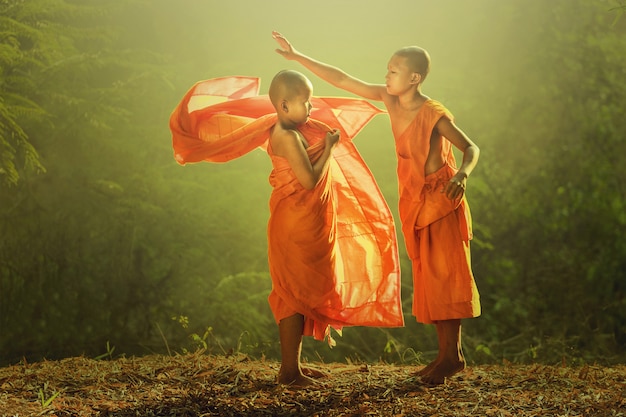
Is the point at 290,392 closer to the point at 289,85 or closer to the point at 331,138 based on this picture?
the point at 331,138

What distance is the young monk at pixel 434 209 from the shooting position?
3.69 meters

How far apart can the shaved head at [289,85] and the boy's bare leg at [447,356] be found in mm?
1416

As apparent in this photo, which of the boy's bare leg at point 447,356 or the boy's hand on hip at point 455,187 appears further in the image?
the boy's bare leg at point 447,356

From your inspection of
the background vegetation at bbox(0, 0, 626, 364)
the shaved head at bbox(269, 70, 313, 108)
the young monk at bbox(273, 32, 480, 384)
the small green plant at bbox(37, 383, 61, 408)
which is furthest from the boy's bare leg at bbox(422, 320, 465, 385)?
the background vegetation at bbox(0, 0, 626, 364)

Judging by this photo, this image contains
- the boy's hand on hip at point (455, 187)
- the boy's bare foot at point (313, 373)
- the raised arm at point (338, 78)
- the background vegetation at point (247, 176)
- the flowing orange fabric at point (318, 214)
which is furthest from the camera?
the background vegetation at point (247, 176)

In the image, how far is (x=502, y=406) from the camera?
3.31 m

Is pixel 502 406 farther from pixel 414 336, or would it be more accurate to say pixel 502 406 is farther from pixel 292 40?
pixel 292 40

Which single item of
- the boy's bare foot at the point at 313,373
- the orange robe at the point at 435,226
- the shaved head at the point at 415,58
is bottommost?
the boy's bare foot at the point at 313,373

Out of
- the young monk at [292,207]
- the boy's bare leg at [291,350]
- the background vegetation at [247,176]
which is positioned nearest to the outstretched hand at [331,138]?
the young monk at [292,207]

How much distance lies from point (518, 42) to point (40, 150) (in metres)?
Answer: 5.26

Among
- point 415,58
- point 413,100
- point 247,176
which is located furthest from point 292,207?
point 247,176

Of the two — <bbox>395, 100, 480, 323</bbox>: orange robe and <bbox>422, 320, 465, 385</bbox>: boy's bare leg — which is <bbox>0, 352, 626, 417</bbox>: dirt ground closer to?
<bbox>422, 320, 465, 385</bbox>: boy's bare leg

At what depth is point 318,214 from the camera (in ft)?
11.8

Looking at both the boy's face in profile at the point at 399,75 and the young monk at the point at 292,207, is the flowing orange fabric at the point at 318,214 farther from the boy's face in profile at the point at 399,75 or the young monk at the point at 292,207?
the boy's face in profile at the point at 399,75
